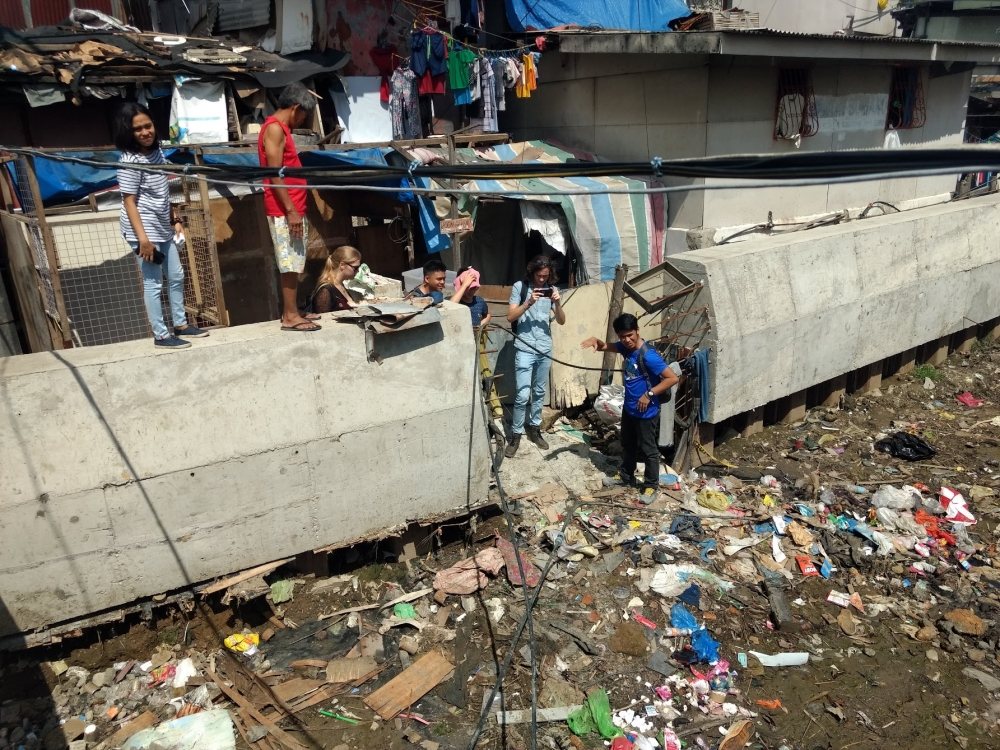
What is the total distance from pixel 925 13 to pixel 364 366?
22907 mm

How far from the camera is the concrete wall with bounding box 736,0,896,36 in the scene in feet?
52.8

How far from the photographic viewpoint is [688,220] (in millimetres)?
10633

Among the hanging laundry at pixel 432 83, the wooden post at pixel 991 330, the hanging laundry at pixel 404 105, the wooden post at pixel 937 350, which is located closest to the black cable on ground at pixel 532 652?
the hanging laundry at pixel 432 83

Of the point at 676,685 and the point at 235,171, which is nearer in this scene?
the point at 235,171

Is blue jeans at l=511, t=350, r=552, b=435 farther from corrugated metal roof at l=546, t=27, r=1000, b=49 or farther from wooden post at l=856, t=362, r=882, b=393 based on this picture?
wooden post at l=856, t=362, r=882, b=393

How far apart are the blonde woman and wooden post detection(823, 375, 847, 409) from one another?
6825mm

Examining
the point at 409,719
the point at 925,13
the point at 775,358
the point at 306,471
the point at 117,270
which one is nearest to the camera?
the point at 409,719

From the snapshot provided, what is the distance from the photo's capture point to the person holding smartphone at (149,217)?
4777 mm

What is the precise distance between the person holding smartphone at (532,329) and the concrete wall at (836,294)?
1.69 m

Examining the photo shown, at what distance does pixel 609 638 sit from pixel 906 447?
17.1ft

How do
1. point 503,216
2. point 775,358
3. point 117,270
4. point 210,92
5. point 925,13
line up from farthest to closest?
point 925,13, point 503,216, point 210,92, point 775,358, point 117,270

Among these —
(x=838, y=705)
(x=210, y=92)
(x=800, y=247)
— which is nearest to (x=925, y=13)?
(x=800, y=247)

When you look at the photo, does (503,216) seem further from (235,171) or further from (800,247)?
(235,171)

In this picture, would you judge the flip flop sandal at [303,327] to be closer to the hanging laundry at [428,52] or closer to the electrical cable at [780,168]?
the electrical cable at [780,168]
